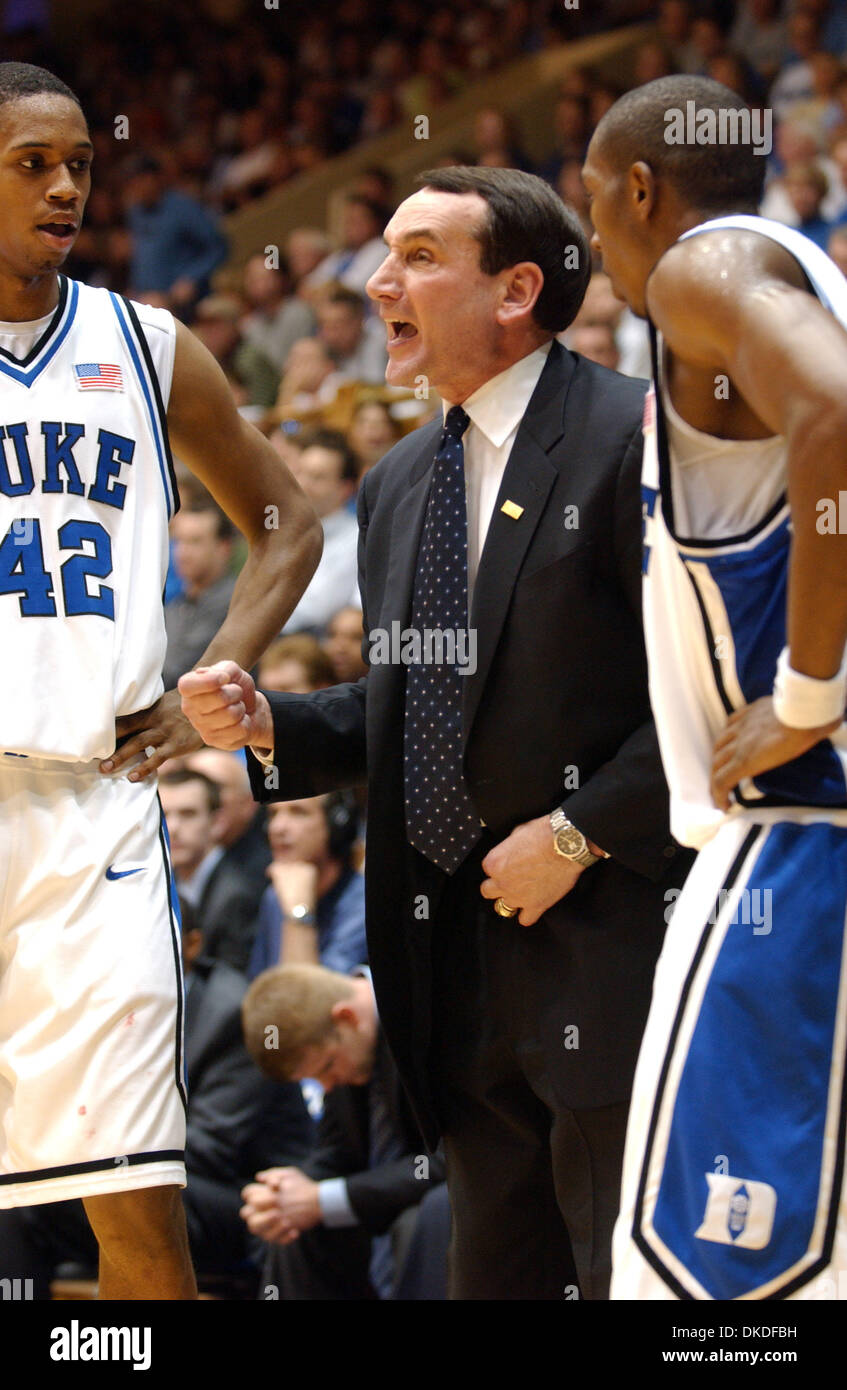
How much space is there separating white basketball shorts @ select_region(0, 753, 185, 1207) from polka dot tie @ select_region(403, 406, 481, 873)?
1.69ft

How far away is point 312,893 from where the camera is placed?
5.31m

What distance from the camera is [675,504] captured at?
229 centimetres

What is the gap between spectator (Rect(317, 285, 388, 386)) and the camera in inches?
365

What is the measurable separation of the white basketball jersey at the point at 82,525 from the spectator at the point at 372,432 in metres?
4.32

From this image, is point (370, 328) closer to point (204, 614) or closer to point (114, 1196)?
point (204, 614)

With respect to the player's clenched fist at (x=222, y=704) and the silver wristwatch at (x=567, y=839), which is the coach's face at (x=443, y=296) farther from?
the silver wristwatch at (x=567, y=839)

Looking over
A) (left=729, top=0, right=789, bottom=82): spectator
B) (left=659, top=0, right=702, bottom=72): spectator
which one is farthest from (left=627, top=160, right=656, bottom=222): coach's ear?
(left=659, top=0, right=702, bottom=72): spectator

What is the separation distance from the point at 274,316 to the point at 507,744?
8.73 meters

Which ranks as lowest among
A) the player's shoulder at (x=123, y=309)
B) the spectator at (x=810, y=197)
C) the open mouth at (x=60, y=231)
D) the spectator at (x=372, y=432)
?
the player's shoulder at (x=123, y=309)

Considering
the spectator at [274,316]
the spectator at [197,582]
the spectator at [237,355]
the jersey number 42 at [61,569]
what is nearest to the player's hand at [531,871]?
the jersey number 42 at [61,569]

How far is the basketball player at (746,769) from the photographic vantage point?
206 cm

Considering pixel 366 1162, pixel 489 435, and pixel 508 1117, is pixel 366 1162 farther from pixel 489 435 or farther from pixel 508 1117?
pixel 489 435

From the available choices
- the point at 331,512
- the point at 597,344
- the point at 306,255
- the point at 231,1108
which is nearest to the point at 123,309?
the point at 231,1108

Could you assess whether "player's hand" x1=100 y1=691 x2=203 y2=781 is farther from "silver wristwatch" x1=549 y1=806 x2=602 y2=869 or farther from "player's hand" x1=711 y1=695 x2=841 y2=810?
"player's hand" x1=711 y1=695 x2=841 y2=810
